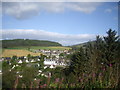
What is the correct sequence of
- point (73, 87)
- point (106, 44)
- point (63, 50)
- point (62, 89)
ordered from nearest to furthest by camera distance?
1. point (62, 89)
2. point (73, 87)
3. point (106, 44)
4. point (63, 50)

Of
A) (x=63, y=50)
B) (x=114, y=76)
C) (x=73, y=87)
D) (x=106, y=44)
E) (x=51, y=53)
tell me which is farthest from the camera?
(x=51, y=53)

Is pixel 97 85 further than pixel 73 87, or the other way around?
pixel 97 85

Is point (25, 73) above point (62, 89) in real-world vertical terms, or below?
above

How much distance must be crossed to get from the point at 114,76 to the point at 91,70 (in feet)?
1.23

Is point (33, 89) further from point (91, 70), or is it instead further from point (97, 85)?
point (91, 70)

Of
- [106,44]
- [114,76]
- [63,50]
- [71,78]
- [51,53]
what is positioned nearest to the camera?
[71,78]

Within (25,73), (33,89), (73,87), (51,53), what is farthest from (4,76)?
(51,53)

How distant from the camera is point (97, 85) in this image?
2.90m

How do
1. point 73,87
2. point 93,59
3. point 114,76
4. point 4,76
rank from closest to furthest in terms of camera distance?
point 4,76 → point 73,87 → point 114,76 → point 93,59

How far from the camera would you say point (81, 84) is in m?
2.70

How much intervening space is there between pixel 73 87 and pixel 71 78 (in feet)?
0.87

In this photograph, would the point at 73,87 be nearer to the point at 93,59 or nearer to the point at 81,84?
the point at 81,84

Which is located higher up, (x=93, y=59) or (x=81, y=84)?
(x=93, y=59)

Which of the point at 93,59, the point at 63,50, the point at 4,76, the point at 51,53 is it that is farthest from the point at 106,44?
the point at 51,53
